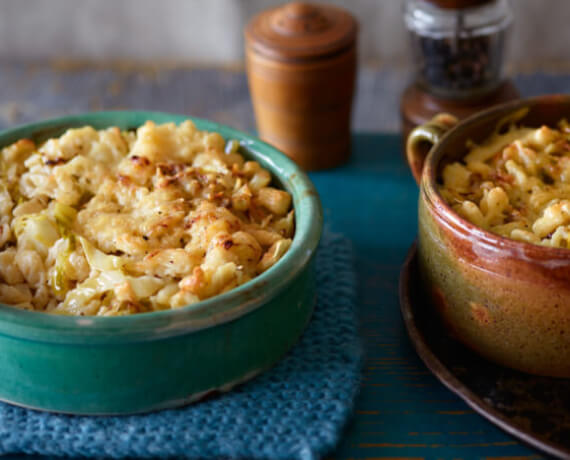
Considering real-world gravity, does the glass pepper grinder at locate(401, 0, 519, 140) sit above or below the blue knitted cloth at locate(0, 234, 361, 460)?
above

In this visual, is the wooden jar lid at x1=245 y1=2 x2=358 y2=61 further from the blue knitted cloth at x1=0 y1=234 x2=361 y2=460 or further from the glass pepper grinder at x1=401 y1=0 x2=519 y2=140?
the blue knitted cloth at x1=0 y1=234 x2=361 y2=460

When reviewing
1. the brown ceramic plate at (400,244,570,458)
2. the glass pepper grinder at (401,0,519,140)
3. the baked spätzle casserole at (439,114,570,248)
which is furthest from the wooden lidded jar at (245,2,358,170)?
the brown ceramic plate at (400,244,570,458)

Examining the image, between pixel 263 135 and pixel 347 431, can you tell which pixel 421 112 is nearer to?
pixel 263 135

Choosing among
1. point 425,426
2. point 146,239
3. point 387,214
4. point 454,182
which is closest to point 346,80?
point 387,214

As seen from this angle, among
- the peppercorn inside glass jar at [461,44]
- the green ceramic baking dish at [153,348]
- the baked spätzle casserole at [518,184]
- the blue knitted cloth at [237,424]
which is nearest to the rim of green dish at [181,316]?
the green ceramic baking dish at [153,348]

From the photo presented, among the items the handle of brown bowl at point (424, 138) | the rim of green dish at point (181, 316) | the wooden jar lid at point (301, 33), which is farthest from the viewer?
the wooden jar lid at point (301, 33)

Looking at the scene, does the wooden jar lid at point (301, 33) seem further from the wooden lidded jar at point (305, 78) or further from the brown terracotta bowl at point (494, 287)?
the brown terracotta bowl at point (494, 287)
